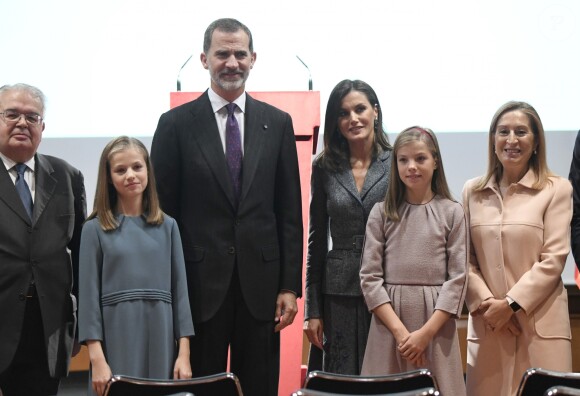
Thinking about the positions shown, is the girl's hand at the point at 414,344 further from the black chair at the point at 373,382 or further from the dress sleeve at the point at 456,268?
the black chair at the point at 373,382

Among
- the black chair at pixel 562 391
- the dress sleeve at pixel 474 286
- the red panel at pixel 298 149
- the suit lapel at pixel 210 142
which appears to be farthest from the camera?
the red panel at pixel 298 149

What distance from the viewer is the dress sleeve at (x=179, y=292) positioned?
2881mm

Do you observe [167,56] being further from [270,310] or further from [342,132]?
[270,310]

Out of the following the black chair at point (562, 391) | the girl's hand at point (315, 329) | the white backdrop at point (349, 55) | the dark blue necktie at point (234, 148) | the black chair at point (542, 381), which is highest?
the white backdrop at point (349, 55)

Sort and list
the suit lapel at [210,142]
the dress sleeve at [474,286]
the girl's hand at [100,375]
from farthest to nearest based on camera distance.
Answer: the dress sleeve at [474,286] → the suit lapel at [210,142] → the girl's hand at [100,375]

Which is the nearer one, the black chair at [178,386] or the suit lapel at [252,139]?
the black chair at [178,386]

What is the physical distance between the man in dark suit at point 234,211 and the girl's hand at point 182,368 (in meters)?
0.09

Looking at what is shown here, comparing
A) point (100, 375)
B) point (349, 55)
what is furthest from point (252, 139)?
point (349, 55)

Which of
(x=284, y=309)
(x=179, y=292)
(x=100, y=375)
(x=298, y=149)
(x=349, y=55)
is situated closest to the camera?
(x=100, y=375)

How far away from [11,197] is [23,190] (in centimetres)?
7

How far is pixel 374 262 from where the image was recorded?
3023 mm

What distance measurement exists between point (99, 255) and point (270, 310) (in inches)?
25.4

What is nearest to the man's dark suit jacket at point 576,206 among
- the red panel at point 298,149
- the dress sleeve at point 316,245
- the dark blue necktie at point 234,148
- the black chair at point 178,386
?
the dress sleeve at point 316,245

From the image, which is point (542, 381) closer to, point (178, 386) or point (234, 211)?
point (178, 386)
